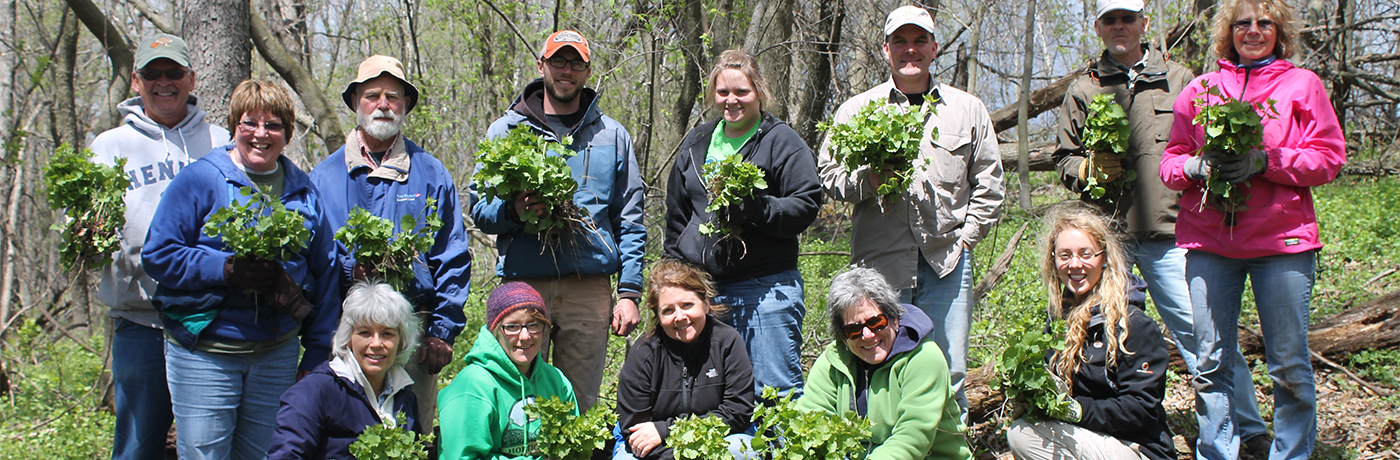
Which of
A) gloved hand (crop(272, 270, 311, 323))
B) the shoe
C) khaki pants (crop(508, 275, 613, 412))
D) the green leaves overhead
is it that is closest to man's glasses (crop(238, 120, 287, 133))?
gloved hand (crop(272, 270, 311, 323))

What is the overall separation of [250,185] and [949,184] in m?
3.02

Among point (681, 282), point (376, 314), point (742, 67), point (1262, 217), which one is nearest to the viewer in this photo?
point (376, 314)

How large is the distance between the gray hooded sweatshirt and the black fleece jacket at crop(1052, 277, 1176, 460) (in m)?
3.99

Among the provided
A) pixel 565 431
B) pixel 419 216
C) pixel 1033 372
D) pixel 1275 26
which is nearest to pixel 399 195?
pixel 419 216

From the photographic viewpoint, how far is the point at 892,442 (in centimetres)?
337

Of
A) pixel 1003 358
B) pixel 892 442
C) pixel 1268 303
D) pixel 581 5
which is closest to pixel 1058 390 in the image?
pixel 1003 358

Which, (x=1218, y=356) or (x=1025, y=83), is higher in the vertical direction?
(x=1025, y=83)

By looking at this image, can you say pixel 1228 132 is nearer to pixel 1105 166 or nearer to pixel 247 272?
pixel 1105 166

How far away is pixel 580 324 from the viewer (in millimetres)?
4078

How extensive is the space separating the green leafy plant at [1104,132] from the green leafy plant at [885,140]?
89 cm

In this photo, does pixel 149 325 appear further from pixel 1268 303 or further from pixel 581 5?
pixel 581 5

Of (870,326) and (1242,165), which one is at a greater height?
(1242,165)

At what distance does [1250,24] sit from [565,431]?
342cm

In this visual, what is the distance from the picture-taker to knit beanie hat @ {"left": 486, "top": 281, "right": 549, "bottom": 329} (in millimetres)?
3617
